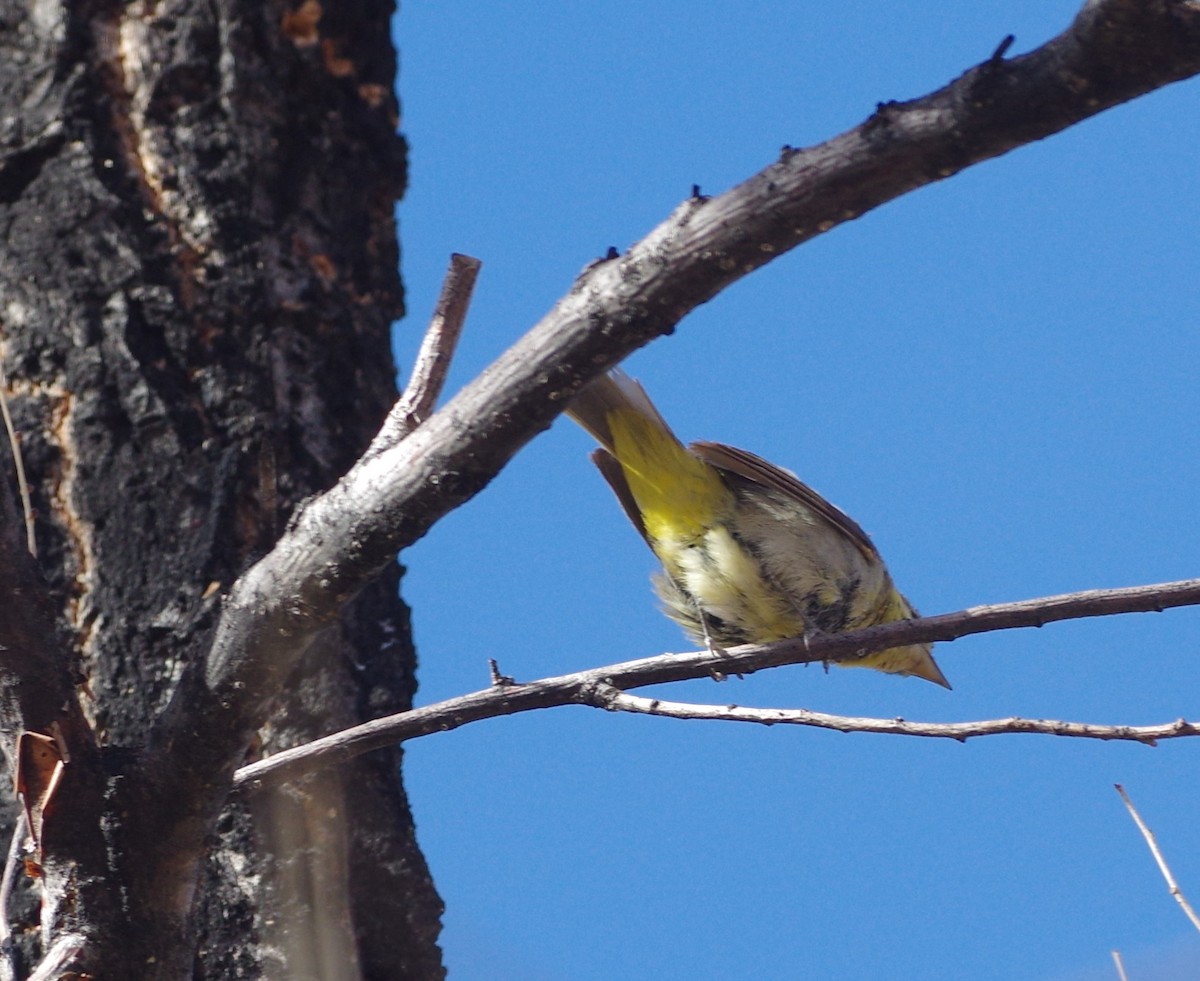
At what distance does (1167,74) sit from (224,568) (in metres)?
2.08

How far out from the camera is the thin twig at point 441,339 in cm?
213

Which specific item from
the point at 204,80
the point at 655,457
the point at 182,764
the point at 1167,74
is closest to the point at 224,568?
the point at 182,764

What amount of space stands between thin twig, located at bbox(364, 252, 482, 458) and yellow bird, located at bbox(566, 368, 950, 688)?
2.08 meters

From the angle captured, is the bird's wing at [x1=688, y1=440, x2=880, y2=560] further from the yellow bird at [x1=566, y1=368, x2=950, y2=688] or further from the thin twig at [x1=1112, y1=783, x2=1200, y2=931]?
the thin twig at [x1=1112, y1=783, x2=1200, y2=931]

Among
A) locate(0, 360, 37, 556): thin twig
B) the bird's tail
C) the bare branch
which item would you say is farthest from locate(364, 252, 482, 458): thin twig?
the bird's tail

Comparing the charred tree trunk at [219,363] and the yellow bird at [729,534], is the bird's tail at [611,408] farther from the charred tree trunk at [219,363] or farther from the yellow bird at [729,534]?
the charred tree trunk at [219,363]

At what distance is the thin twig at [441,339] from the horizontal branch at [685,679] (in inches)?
18.4

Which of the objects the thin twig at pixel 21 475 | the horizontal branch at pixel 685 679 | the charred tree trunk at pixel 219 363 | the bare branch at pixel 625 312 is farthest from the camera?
the thin twig at pixel 21 475

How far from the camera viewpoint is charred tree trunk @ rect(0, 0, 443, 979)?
2814 millimetres

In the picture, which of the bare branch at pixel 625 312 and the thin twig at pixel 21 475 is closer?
the bare branch at pixel 625 312

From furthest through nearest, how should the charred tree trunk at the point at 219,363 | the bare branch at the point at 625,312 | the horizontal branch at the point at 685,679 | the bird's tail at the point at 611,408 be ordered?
the bird's tail at the point at 611,408, the charred tree trunk at the point at 219,363, the horizontal branch at the point at 685,679, the bare branch at the point at 625,312

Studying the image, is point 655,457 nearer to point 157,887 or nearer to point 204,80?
point 204,80

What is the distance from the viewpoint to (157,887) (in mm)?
2111

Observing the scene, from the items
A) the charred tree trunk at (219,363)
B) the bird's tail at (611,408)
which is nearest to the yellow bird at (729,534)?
the bird's tail at (611,408)
